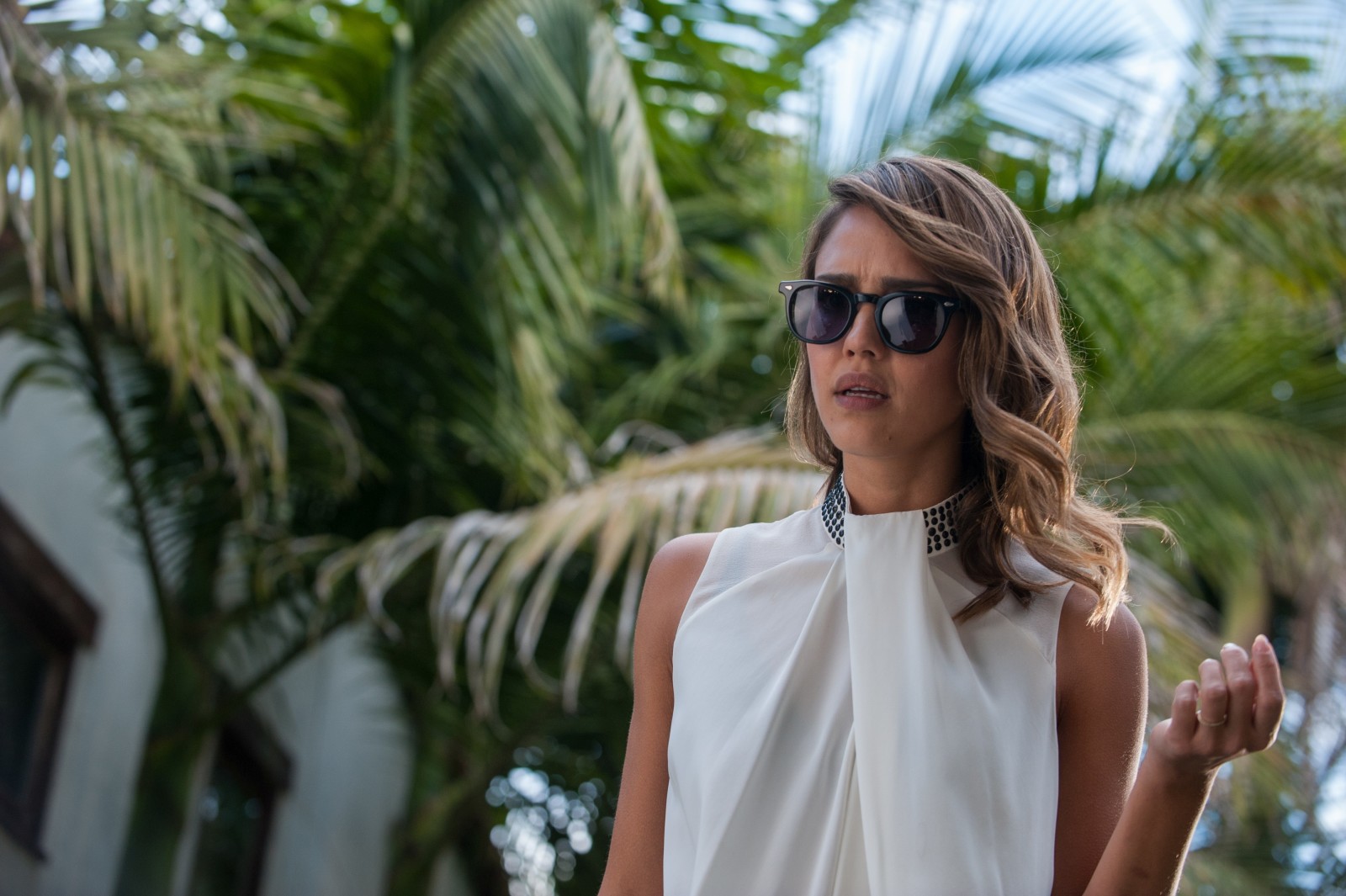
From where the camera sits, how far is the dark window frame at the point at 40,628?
5.21 meters

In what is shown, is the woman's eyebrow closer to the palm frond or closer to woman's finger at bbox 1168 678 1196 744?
woman's finger at bbox 1168 678 1196 744

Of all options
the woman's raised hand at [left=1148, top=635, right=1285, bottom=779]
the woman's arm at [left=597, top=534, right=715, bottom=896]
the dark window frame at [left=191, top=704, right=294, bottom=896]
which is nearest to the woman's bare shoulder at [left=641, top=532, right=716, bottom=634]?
the woman's arm at [left=597, top=534, right=715, bottom=896]

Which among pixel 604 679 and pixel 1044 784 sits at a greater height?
pixel 1044 784

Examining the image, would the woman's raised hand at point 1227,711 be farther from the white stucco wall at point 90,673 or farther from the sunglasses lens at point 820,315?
the white stucco wall at point 90,673

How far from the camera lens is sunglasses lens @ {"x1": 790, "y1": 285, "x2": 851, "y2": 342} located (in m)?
1.72

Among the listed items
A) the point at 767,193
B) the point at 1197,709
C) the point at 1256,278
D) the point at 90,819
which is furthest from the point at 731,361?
the point at 1197,709

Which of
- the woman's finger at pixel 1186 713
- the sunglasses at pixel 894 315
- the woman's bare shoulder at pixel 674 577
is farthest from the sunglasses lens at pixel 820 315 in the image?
the woman's finger at pixel 1186 713

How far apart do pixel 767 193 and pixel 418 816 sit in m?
3.29

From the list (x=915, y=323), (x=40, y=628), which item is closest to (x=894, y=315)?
(x=915, y=323)

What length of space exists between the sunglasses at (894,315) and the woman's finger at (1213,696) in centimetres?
47

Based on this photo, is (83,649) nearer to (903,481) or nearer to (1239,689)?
(903,481)

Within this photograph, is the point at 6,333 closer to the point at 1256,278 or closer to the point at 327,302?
the point at 327,302

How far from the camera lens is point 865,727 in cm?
162

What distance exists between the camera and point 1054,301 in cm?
186
